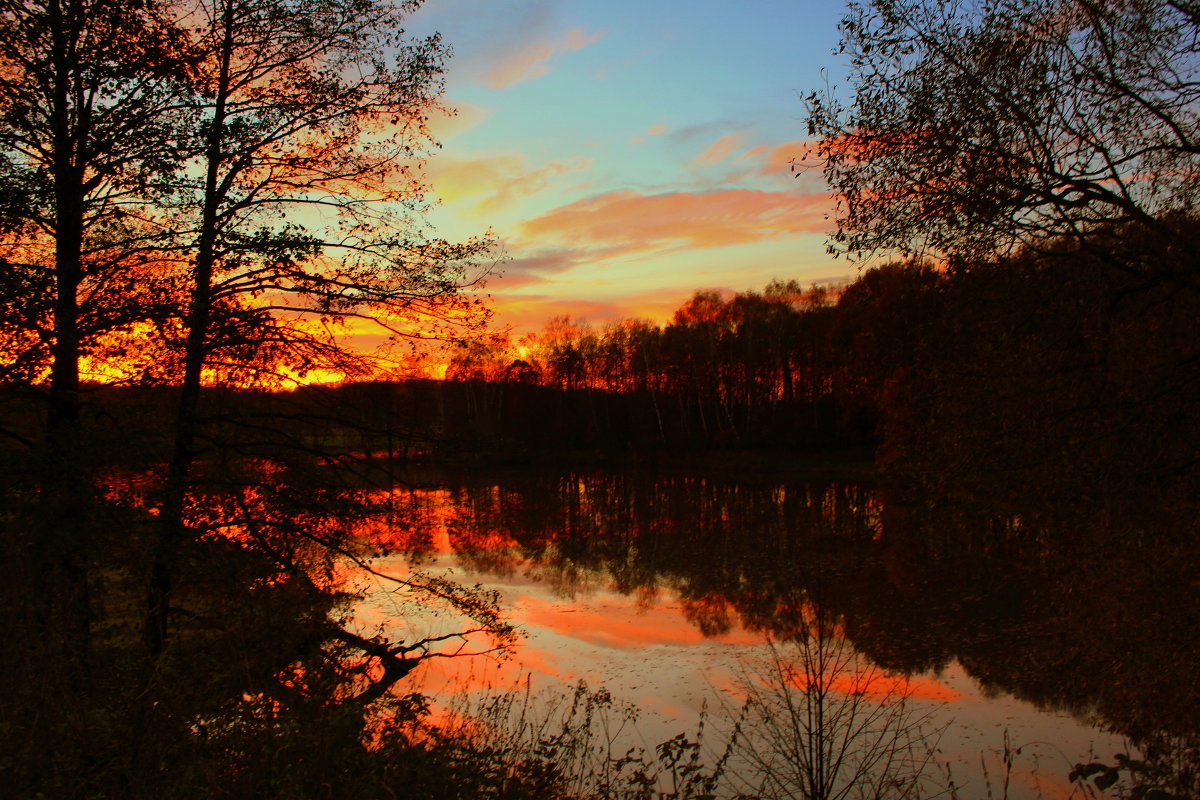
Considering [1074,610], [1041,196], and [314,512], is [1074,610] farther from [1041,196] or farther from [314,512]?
[314,512]

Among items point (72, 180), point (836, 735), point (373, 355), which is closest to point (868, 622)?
point (836, 735)

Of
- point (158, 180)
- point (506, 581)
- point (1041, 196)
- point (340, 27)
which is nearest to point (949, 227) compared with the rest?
point (1041, 196)

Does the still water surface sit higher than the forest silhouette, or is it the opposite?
the forest silhouette

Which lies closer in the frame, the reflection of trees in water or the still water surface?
the reflection of trees in water

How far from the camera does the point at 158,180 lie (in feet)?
26.2

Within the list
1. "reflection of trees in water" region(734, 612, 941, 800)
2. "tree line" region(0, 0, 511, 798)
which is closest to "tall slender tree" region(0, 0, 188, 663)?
"tree line" region(0, 0, 511, 798)

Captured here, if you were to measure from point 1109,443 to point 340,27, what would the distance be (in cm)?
947

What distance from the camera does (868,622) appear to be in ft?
44.3

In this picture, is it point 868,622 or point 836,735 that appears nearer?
point 836,735

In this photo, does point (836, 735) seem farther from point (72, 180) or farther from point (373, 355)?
point (72, 180)

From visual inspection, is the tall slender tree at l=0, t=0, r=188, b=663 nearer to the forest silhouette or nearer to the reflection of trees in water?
the forest silhouette

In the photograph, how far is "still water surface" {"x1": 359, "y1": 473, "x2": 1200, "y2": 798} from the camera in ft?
27.0

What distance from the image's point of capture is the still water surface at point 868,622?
823cm

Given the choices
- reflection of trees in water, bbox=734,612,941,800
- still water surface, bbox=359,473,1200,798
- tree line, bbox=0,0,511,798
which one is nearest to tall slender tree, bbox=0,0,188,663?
tree line, bbox=0,0,511,798
